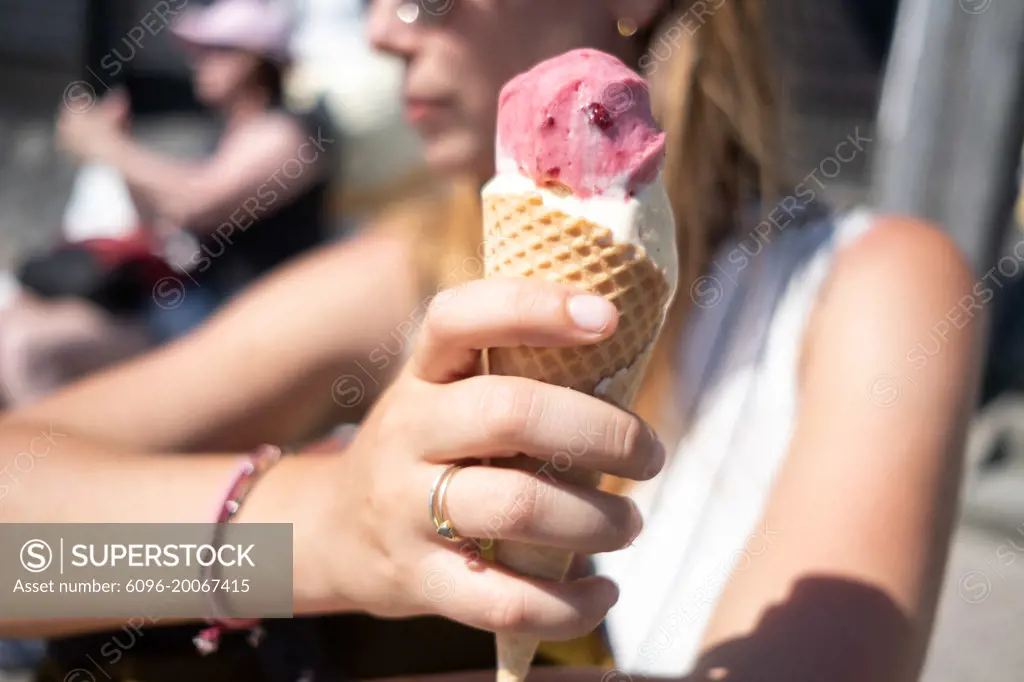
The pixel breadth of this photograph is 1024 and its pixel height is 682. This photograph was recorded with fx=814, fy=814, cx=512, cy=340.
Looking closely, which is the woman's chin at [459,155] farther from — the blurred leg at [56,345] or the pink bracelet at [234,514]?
the blurred leg at [56,345]

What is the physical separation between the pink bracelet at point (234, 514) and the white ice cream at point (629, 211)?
0.49 metres

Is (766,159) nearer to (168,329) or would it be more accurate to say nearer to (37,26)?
(168,329)

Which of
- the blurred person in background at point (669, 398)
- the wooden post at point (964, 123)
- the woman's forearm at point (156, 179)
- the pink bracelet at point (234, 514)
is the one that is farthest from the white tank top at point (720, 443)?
the woman's forearm at point (156, 179)

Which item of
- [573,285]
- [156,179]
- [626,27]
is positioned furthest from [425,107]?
[156,179]

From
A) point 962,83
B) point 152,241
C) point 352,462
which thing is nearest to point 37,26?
point 152,241

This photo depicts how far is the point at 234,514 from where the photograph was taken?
1.00 m

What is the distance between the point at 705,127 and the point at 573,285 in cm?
86

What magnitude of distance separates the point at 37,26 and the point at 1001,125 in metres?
5.31

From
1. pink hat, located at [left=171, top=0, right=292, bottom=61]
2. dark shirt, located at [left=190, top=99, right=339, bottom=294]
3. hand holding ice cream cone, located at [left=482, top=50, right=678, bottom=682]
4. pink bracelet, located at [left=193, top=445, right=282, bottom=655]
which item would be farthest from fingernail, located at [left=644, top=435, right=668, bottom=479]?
pink hat, located at [left=171, top=0, right=292, bottom=61]

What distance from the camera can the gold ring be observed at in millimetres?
712

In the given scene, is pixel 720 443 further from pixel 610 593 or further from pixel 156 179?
pixel 156 179

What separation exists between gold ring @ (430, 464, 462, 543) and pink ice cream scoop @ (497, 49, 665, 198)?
11.0 inches

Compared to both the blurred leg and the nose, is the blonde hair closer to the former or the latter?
the nose

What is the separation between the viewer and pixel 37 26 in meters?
5.07
